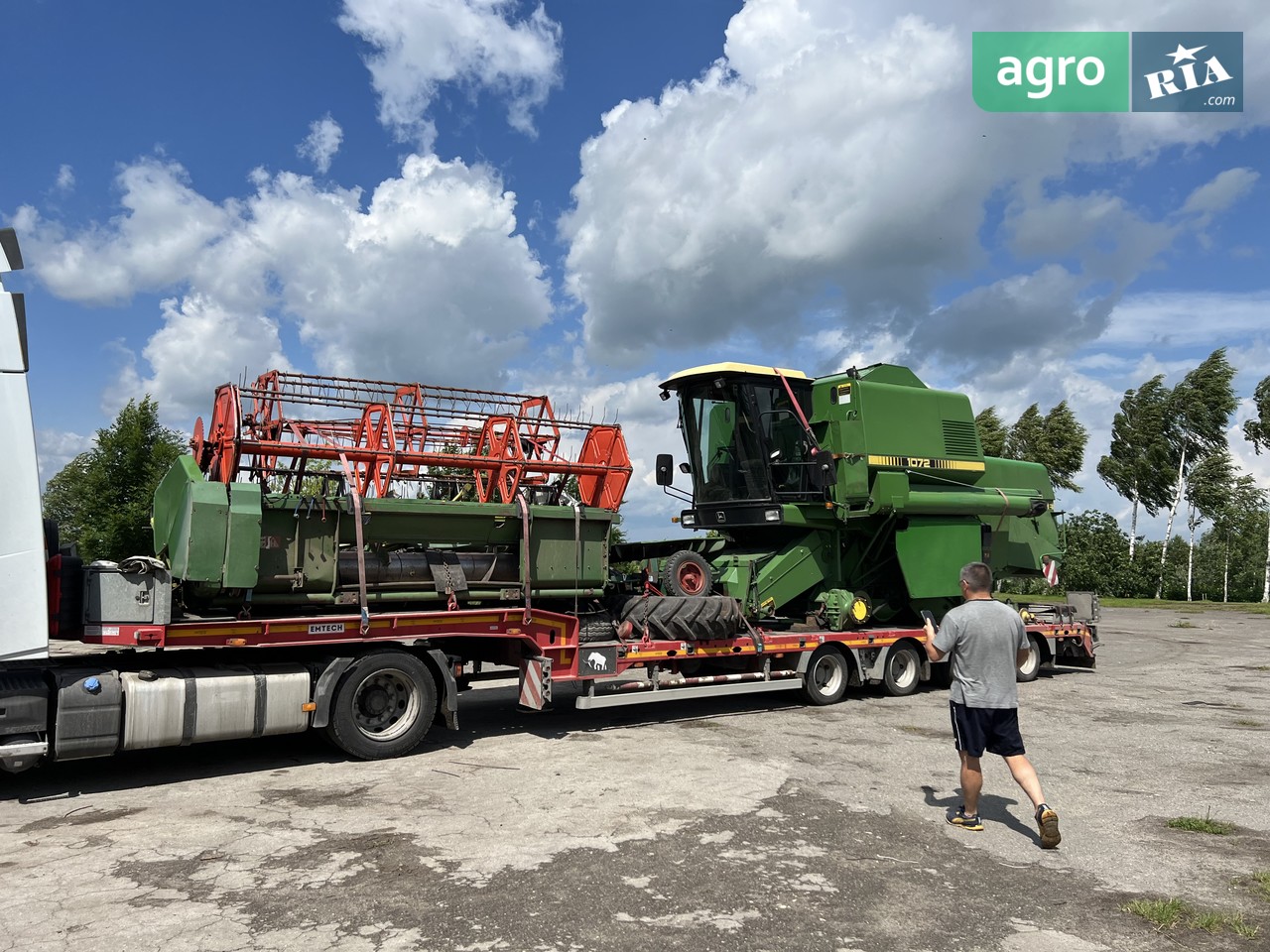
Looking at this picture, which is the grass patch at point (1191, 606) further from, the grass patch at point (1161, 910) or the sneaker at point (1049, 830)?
the grass patch at point (1161, 910)

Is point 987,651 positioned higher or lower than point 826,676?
higher

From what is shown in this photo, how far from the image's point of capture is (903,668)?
1212cm

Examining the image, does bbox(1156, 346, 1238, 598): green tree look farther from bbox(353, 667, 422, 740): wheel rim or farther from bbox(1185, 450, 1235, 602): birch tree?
bbox(353, 667, 422, 740): wheel rim

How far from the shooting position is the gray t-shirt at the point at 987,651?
566 centimetres

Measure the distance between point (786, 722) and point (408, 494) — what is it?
15.8ft

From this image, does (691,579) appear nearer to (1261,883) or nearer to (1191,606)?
(1261,883)

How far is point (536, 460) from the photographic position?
9594 mm

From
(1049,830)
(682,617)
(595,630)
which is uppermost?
(682,617)

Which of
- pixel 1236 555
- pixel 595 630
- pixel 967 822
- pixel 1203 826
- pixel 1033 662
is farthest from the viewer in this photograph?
pixel 1236 555

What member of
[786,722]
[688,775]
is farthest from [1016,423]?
[688,775]

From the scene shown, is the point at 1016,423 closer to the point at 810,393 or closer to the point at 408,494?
the point at 810,393

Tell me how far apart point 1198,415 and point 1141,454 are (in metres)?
3.02

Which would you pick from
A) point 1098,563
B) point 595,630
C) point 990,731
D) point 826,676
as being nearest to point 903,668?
point 826,676

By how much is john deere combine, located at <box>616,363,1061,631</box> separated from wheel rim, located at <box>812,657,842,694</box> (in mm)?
529
